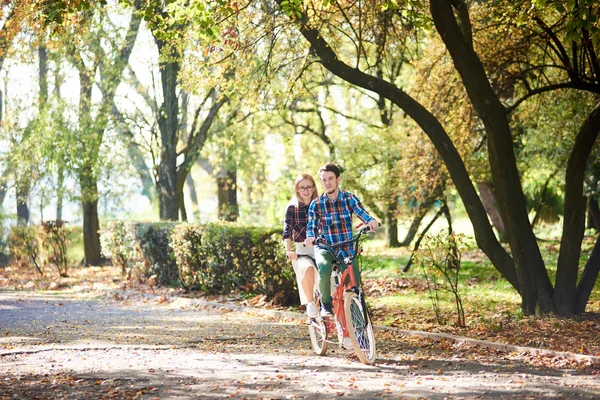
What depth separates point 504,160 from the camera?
37.7 feet

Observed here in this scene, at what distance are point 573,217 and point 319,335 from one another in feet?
14.9

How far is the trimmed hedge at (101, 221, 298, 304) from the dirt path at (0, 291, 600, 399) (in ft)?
3.94

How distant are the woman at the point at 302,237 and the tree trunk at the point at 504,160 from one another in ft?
10.9

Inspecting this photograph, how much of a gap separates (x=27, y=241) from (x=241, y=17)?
13.8m

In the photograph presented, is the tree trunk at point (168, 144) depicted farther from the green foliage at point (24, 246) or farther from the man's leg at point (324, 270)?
the man's leg at point (324, 270)

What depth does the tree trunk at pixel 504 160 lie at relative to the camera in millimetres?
11375

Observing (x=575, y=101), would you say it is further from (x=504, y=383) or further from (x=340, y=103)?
(x=340, y=103)

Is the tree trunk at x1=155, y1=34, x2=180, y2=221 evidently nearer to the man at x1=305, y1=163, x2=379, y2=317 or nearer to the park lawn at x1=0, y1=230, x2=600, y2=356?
the park lawn at x1=0, y1=230, x2=600, y2=356

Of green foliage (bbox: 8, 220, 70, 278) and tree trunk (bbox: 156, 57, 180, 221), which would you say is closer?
green foliage (bbox: 8, 220, 70, 278)

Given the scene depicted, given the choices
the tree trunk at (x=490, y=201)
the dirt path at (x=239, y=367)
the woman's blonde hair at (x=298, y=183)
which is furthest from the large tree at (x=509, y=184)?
the tree trunk at (x=490, y=201)

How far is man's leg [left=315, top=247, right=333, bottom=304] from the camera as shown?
8312 mm

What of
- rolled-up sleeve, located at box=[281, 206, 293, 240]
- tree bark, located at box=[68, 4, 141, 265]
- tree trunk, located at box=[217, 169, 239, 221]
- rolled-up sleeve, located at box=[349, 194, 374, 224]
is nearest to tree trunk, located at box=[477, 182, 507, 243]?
tree trunk, located at box=[217, 169, 239, 221]

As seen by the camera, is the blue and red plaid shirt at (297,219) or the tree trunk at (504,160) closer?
the blue and red plaid shirt at (297,219)

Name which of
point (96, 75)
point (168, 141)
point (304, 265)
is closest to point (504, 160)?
point (304, 265)
